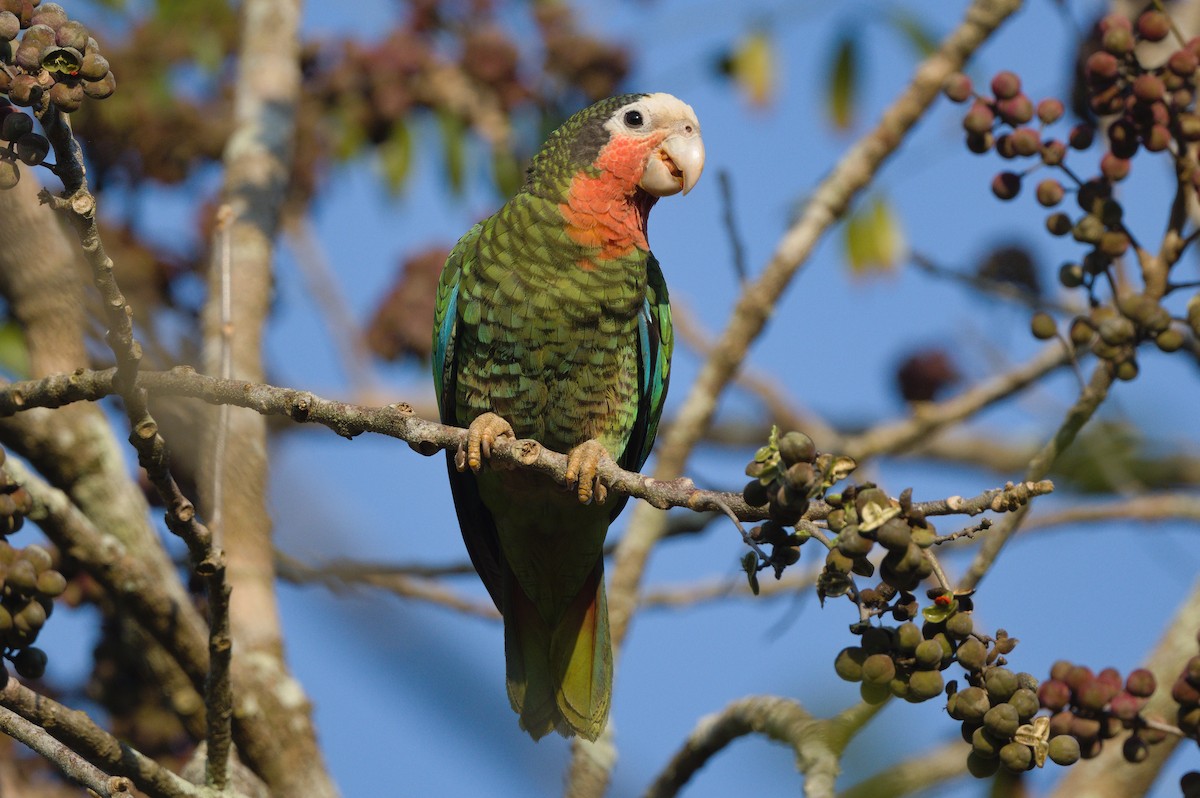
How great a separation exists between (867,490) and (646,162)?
223 cm

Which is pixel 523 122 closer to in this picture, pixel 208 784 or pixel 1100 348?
pixel 1100 348

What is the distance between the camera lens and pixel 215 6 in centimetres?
623

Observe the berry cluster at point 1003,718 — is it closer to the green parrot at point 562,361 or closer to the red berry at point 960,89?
the green parrot at point 562,361

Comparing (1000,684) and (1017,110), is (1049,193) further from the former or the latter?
(1000,684)

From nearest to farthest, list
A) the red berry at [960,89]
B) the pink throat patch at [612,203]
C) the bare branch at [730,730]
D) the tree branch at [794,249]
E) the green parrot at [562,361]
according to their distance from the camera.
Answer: the bare branch at [730,730]
the red berry at [960,89]
the green parrot at [562,361]
the pink throat patch at [612,203]
the tree branch at [794,249]

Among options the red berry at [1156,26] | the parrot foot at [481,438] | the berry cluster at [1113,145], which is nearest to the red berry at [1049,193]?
the berry cluster at [1113,145]

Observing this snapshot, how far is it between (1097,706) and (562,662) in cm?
180

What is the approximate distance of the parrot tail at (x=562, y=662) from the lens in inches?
145

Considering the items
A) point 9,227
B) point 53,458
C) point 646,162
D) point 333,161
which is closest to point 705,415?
point 646,162

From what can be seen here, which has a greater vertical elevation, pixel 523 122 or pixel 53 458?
pixel 523 122

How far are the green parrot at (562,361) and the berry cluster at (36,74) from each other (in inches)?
65.4

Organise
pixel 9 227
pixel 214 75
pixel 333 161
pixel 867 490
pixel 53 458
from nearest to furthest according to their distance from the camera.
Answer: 1. pixel 867 490
2. pixel 9 227
3. pixel 53 458
4. pixel 214 75
5. pixel 333 161

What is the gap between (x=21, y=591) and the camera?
2.41m

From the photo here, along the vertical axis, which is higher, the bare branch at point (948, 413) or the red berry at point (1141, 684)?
the bare branch at point (948, 413)
